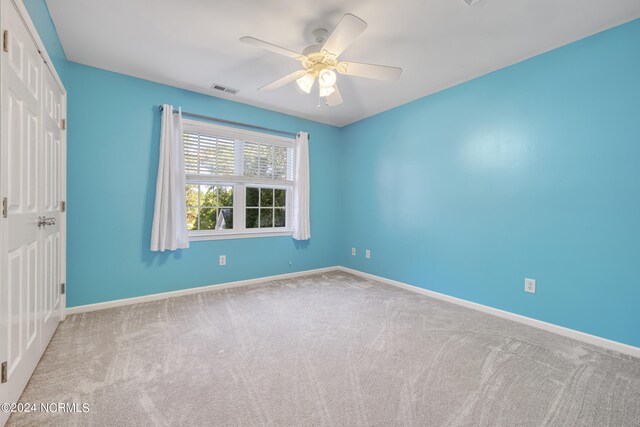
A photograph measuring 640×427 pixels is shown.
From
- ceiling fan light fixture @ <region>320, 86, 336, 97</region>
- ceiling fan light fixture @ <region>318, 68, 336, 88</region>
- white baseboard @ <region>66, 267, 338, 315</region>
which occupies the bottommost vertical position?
white baseboard @ <region>66, 267, 338, 315</region>

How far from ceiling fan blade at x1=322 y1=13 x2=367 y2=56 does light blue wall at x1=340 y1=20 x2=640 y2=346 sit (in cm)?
190

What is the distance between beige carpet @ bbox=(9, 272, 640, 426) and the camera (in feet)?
4.92

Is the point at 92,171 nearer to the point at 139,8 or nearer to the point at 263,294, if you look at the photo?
the point at 139,8

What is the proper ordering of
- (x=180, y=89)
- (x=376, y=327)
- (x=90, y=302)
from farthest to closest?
(x=180, y=89) → (x=90, y=302) → (x=376, y=327)

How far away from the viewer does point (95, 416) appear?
1.46 meters

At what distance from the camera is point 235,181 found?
385 cm

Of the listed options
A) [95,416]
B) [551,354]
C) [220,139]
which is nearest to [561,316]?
[551,354]

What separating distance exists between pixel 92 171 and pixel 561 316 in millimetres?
4584

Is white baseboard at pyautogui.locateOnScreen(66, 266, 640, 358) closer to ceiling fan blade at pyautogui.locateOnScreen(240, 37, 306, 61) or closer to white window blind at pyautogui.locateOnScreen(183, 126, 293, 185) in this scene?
white window blind at pyautogui.locateOnScreen(183, 126, 293, 185)

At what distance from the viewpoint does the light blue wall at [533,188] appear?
2.22 m

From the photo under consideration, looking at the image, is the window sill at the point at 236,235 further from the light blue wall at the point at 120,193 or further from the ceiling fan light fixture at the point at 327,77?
the ceiling fan light fixture at the point at 327,77

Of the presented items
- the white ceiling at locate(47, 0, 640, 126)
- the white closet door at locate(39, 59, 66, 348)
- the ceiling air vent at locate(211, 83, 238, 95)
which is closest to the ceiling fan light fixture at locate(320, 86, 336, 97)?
the white ceiling at locate(47, 0, 640, 126)

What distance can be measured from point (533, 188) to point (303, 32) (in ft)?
8.09

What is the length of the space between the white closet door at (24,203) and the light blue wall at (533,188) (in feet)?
11.7
